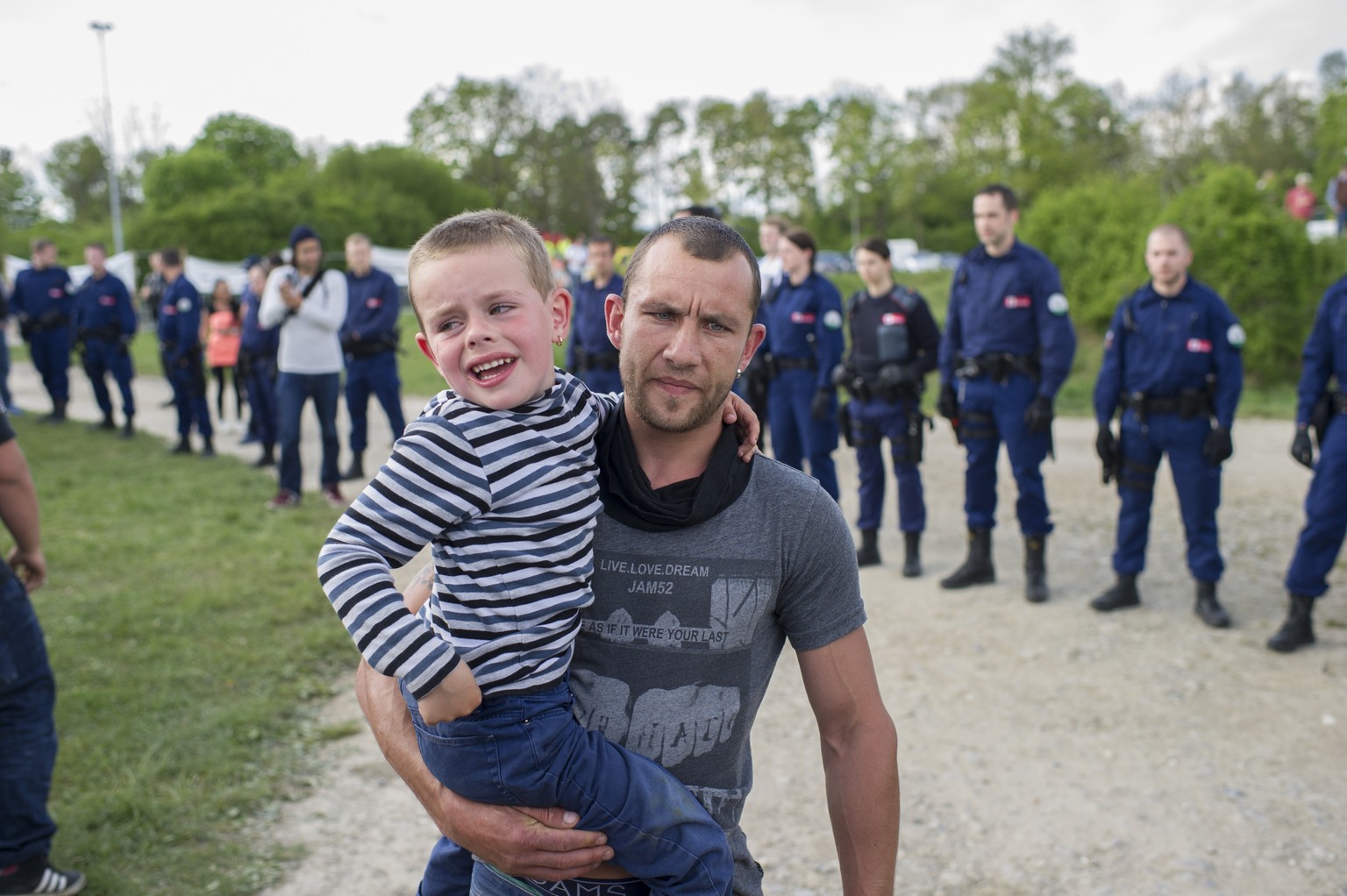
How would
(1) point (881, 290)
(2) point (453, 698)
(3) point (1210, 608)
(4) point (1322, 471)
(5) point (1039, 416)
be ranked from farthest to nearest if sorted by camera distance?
(1) point (881, 290) → (5) point (1039, 416) → (3) point (1210, 608) → (4) point (1322, 471) → (2) point (453, 698)

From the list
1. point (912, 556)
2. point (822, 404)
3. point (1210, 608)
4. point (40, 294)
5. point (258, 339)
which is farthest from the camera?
point (40, 294)

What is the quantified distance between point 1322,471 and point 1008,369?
1.78 m

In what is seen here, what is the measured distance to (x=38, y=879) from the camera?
3268mm

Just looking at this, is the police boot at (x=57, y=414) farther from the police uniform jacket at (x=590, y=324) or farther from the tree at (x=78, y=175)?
the tree at (x=78, y=175)

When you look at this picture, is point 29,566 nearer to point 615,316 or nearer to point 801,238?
point 615,316

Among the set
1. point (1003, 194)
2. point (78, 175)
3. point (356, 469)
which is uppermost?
point (78, 175)

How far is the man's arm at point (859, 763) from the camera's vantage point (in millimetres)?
1857

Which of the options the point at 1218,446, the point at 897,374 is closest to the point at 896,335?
the point at 897,374

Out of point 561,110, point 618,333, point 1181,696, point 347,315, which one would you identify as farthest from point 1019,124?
point 618,333

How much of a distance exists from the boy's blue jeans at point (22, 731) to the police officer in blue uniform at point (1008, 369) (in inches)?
197

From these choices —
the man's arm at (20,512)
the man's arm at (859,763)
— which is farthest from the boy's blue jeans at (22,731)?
the man's arm at (859,763)

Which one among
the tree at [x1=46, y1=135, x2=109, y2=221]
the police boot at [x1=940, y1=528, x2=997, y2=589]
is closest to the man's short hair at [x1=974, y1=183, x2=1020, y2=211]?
the police boot at [x1=940, y1=528, x2=997, y2=589]

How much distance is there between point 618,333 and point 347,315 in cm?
823

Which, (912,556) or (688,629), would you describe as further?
(912,556)
